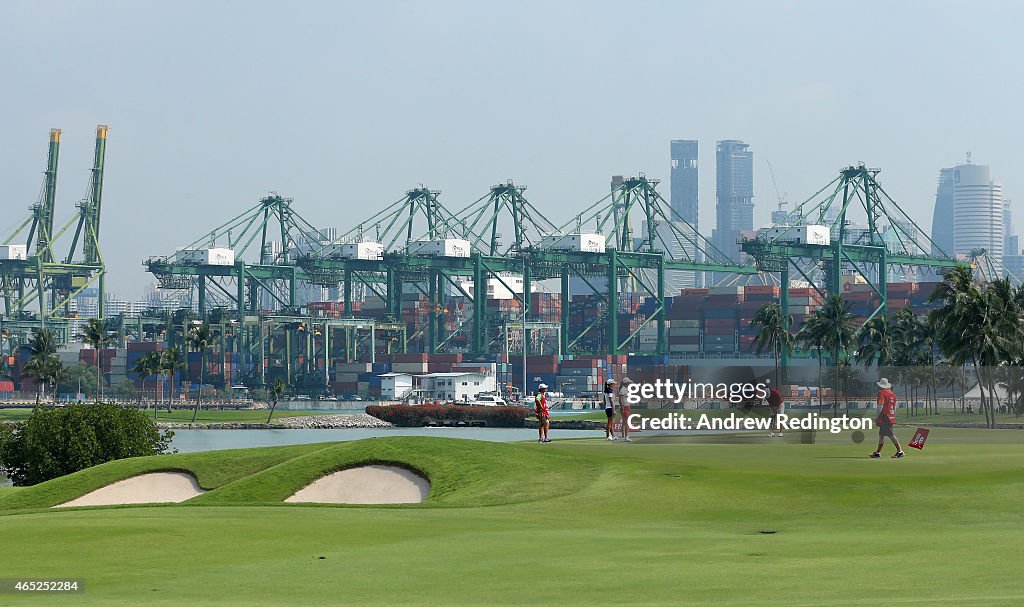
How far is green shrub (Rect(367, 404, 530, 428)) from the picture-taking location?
156750mm

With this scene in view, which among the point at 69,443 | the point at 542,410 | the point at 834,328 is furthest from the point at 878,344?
the point at 542,410

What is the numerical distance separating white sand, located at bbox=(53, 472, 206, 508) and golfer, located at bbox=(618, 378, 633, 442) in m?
12.5

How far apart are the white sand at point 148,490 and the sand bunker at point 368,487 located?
18.3 ft

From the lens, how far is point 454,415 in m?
160

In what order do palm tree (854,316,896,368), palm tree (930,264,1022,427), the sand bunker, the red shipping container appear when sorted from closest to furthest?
the sand bunker < the red shipping container < palm tree (930,264,1022,427) < palm tree (854,316,896,368)

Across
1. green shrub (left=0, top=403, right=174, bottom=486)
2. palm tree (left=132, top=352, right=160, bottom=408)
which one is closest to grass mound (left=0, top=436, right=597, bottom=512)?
green shrub (left=0, top=403, right=174, bottom=486)

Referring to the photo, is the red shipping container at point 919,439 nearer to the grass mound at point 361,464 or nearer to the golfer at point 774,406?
the golfer at point 774,406

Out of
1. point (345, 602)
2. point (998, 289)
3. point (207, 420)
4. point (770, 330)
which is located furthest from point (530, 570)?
point (207, 420)

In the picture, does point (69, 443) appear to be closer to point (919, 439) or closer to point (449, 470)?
point (449, 470)

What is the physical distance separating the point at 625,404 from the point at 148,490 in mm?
14272

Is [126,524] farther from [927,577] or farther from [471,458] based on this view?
[927,577]

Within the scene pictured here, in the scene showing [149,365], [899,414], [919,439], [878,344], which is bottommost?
[919,439]

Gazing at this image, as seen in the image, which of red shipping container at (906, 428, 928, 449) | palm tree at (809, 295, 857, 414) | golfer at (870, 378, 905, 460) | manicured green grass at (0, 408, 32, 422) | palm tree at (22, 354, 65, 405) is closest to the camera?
golfer at (870, 378, 905, 460)

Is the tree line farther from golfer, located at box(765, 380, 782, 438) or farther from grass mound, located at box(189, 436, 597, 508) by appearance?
grass mound, located at box(189, 436, 597, 508)
